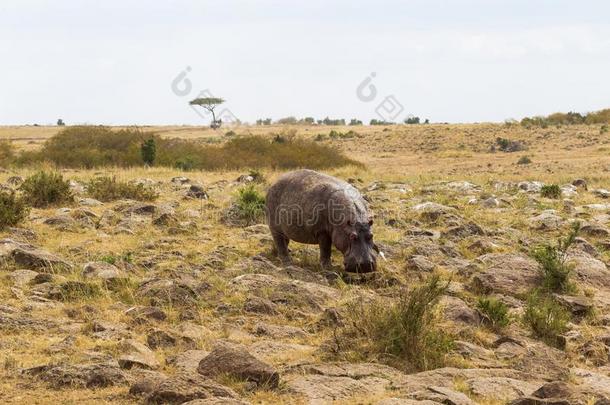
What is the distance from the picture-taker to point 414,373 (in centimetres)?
765

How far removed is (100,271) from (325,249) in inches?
123

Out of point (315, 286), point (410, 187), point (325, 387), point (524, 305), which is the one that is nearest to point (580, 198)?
point (410, 187)

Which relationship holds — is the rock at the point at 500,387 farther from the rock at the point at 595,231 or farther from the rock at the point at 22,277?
the rock at the point at 595,231

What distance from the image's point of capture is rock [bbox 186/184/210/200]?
734 inches

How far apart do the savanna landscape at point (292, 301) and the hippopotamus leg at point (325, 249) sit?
0.17m

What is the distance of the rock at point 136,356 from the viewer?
24.0 ft

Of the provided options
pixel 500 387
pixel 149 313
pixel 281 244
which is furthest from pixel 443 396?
pixel 281 244

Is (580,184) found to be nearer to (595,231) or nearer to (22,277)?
(595,231)

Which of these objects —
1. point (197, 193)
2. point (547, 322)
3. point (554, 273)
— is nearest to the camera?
point (547, 322)

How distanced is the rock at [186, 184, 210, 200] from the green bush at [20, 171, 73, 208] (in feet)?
9.20

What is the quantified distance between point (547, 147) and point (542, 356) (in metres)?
35.1

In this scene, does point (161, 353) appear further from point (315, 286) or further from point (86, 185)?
point (86, 185)


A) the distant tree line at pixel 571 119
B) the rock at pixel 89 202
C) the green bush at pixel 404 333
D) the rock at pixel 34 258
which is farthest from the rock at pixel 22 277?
the distant tree line at pixel 571 119

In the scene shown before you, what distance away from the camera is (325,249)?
464 inches
